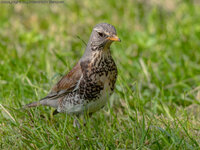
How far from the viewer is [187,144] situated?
3.14 m

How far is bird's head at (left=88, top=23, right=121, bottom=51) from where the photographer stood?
3.68 m

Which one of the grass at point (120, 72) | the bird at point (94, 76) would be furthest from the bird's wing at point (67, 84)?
the grass at point (120, 72)

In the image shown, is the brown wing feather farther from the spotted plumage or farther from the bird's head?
the bird's head

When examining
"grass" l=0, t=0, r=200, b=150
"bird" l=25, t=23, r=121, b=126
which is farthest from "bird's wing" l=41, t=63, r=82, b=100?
"grass" l=0, t=0, r=200, b=150

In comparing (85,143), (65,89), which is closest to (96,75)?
(65,89)

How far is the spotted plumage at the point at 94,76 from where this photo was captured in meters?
3.70

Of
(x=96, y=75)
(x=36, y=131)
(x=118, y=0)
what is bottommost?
(x=36, y=131)

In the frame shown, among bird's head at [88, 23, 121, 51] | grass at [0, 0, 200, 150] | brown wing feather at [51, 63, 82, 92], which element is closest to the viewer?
grass at [0, 0, 200, 150]

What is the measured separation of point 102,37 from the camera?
3740 mm

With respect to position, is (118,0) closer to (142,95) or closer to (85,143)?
(142,95)

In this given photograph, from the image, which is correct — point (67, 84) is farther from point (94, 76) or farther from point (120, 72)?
point (120, 72)

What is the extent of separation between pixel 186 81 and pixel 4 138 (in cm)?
281

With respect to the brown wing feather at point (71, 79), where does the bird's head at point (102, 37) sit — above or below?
above

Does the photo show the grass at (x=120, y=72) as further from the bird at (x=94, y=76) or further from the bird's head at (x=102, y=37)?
the bird's head at (x=102, y=37)
